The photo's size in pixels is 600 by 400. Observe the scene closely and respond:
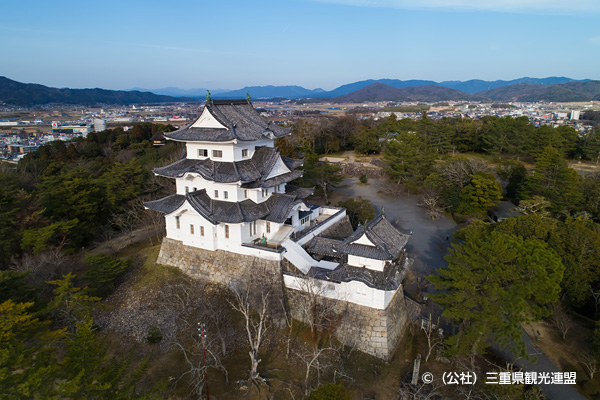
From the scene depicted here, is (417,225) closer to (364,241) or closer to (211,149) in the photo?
(364,241)

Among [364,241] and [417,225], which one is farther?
[417,225]

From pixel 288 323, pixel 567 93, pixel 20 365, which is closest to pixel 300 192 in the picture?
pixel 288 323

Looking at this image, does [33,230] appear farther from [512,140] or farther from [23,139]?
[23,139]

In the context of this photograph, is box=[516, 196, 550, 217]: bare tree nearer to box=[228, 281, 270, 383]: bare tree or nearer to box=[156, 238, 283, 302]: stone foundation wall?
box=[156, 238, 283, 302]: stone foundation wall

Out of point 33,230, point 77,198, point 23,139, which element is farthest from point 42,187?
point 23,139

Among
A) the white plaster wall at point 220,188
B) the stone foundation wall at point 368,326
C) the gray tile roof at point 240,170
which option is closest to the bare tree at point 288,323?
the stone foundation wall at point 368,326

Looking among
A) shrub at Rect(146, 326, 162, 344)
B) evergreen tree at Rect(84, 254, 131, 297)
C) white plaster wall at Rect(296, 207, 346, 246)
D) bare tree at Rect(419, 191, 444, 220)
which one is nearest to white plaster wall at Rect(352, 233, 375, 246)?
white plaster wall at Rect(296, 207, 346, 246)
